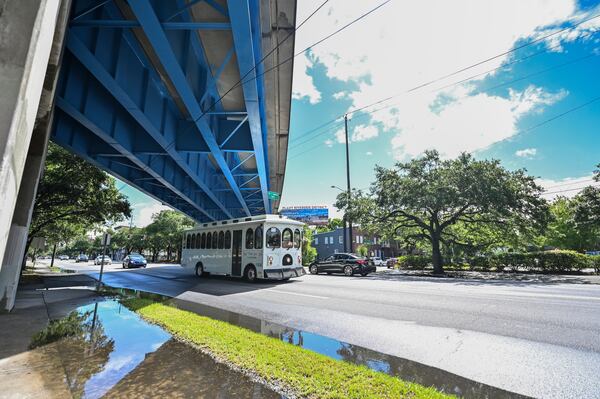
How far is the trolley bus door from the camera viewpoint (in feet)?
50.3

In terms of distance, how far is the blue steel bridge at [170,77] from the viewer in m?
5.96

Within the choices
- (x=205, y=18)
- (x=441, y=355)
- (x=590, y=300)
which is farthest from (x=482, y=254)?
(x=205, y=18)

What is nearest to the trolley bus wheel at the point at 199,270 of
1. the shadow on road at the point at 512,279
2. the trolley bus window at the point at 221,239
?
the trolley bus window at the point at 221,239

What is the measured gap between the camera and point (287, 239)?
583 inches

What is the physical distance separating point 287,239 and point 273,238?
862 mm

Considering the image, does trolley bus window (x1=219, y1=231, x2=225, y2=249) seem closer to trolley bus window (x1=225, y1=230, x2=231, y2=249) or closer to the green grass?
trolley bus window (x1=225, y1=230, x2=231, y2=249)

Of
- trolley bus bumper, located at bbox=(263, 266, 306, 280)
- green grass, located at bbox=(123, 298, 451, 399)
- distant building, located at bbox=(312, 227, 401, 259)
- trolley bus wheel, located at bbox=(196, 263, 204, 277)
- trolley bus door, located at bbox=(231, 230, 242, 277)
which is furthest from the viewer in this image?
distant building, located at bbox=(312, 227, 401, 259)

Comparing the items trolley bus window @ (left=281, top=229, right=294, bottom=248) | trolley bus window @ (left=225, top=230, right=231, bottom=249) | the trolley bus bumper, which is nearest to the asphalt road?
the trolley bus bumper

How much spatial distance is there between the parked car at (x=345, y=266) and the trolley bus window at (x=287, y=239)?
7.15m

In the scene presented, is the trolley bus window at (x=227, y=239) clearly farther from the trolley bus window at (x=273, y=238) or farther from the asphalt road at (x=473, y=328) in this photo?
the asphalt road at (x=473, y=328)

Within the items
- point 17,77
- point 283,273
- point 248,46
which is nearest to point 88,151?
point 248,46

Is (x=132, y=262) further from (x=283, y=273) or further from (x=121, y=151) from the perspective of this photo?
(x=121, y=151)

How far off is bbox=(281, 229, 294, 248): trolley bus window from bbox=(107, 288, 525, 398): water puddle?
301 inches

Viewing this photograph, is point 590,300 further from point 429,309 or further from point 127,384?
point 127,384
